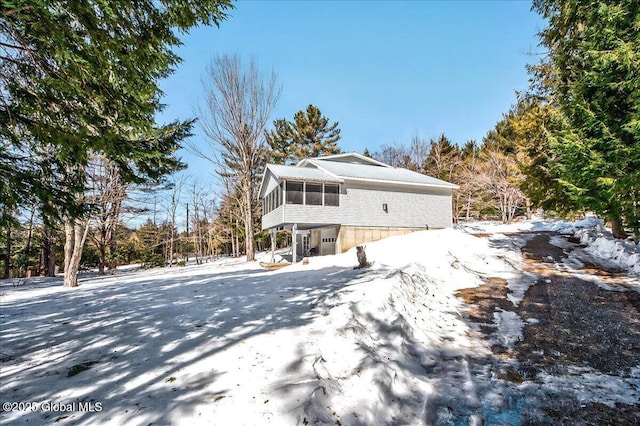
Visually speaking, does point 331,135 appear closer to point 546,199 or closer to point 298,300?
point 546,199

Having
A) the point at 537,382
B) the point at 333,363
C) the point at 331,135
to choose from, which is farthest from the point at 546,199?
the point at 331,135

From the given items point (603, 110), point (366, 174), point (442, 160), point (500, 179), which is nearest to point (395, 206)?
point (366, 174)

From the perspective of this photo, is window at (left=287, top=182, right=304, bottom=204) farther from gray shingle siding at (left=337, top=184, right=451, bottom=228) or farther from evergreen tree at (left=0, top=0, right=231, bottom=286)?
evergreen tree at (left=0, top=0, right=231, bottom=286)

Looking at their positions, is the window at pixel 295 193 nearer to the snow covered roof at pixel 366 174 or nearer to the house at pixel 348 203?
the house at pixel 348 203

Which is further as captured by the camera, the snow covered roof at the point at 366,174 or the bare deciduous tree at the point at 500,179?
the bare deciduous tree at the point at 500,179

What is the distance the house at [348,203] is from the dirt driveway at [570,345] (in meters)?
10.0

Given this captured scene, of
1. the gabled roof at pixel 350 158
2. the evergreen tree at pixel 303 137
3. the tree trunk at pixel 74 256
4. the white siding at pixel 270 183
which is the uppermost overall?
the evergreen tree at pixel 303 137

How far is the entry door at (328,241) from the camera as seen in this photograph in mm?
19114

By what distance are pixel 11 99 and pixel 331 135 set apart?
111 feet

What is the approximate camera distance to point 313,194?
1777 centimetres

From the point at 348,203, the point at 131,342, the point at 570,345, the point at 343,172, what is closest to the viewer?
the point at 131,342

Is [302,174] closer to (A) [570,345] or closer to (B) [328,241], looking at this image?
(B) [328,241]

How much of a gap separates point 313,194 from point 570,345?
14.1m

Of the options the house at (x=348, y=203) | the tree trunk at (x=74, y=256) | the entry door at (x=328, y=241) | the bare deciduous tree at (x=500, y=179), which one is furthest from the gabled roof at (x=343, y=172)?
the bare deciduous tree at (x=500, y=179)
